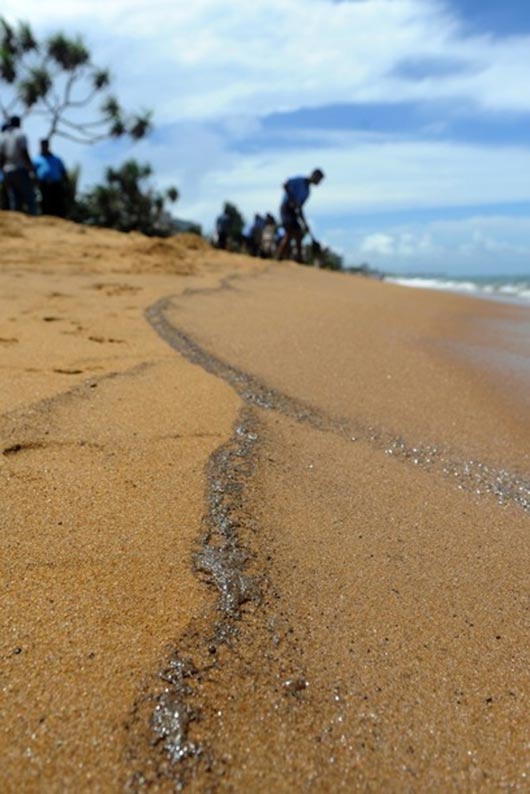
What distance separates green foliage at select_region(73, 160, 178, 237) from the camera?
12.6 meters

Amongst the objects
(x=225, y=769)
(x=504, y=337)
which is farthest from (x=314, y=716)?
(x=504, y=337)

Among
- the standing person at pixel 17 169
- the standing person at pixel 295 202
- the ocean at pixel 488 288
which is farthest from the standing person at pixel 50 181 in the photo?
the ocean at pixel 488 288

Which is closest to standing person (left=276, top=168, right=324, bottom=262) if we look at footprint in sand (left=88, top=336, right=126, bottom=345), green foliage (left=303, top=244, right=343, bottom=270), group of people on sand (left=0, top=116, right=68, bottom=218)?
green foliage (left=303, top=244, right=343, bottom=270)

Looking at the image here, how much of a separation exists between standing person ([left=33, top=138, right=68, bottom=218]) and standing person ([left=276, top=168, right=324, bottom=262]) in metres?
3.24

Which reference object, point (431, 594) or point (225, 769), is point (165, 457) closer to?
point (431, 594)

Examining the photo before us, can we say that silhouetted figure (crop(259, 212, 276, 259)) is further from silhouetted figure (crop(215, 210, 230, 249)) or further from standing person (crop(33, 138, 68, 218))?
standing person (crop(33, 138, 68, 218))

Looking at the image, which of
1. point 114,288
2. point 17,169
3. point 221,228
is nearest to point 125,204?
point 221,228

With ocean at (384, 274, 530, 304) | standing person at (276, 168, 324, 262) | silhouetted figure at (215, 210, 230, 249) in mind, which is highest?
standing person at (276, 168, 324, 262)

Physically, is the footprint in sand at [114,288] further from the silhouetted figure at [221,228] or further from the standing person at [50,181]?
the silhouetted figure at [221,228]

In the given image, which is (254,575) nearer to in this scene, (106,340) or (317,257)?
(106,340)

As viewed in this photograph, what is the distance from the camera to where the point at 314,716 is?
89cm

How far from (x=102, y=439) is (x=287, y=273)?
4.93 metres

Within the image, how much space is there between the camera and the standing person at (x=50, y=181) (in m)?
9.09

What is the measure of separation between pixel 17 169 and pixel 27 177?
0.80 ft
